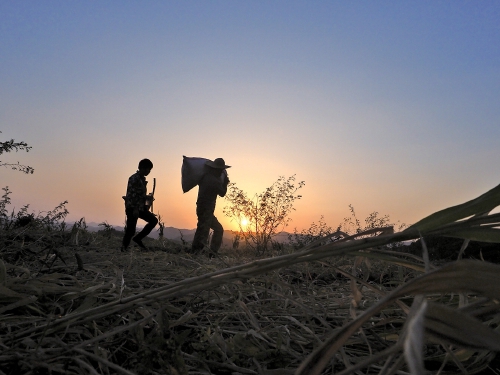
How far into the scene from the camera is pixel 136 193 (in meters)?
7.50

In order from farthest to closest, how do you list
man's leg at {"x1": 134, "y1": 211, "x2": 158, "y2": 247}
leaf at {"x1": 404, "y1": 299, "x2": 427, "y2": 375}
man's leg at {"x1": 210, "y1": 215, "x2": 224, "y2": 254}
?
man's leg at {"x1": 210, "y1": 215, "x2": 224, "y2": 254} < man's leg at {"x1": 134, "y1": 211, "x2": 158, "y2": 247} < leaf at {"x1": 404, "y1": 299, "x2": 427, "y2": 375}

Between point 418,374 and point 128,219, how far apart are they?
23.9 feet

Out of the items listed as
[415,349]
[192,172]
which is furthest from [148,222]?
[415,349]

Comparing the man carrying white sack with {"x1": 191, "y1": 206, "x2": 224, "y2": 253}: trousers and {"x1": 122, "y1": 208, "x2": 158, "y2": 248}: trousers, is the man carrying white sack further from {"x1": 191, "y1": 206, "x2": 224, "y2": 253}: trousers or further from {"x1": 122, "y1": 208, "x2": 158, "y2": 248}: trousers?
{"x1": 122, "y1": 208, "x2": 158, "y2": 248}: trousers

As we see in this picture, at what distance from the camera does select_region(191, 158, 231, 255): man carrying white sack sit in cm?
822

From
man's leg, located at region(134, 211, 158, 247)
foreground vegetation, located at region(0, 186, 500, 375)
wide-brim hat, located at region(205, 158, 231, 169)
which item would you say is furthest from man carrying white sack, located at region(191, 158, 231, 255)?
foreground vegetation, located at region(0, 186, 500, 375)

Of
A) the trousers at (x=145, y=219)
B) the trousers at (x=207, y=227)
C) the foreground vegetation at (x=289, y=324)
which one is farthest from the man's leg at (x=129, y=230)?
the foreground vegetation at (x=289, y=324)

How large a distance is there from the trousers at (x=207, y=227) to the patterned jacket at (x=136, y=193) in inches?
49.0

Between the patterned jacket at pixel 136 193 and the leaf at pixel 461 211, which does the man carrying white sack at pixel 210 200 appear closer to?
the patterned jacket at pixel 136 193

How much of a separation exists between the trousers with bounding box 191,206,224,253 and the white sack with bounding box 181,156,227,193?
59 centimetres

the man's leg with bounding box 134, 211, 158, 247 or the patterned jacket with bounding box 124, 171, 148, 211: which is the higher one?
the patterned jacket with bounding box 124, 171, 148, 211

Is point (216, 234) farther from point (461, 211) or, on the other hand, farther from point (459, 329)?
point (459, 329)

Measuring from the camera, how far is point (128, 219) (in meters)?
7.18

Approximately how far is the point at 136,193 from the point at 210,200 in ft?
5.25
